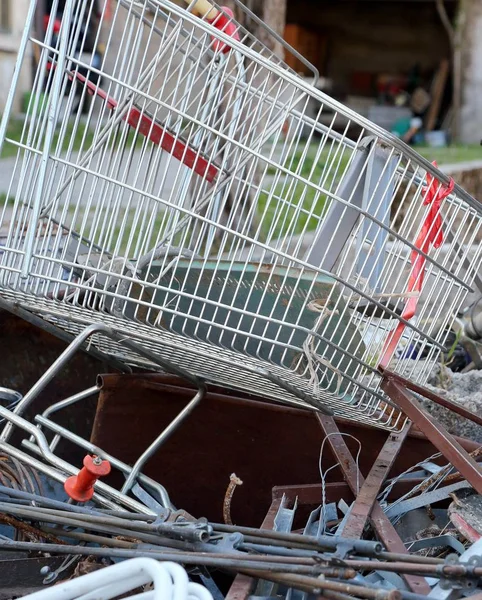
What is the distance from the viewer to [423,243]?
7.07 ft

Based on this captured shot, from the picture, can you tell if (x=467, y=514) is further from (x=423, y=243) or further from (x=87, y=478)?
(x=87, y=478)

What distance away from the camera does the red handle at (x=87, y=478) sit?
5.99 feet

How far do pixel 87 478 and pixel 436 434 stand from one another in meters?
0.81

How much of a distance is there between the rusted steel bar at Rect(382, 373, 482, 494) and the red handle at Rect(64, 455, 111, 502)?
2.38ft

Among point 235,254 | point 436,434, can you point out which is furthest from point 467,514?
point 235,254

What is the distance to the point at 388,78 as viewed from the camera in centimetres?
1675

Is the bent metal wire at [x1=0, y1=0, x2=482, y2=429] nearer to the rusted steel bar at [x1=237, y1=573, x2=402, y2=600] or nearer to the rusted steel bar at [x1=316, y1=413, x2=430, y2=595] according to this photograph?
the rusted steel bar at [x1=316, y1=413, x2=430, y2=595]

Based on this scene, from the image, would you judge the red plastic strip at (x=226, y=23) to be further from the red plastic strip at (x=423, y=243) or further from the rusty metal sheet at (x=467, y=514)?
the rusty metal sheet at (x=467, y=514)

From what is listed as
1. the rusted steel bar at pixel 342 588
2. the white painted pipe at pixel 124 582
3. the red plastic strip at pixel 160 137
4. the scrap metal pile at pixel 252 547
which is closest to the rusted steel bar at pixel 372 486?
the scrap metal pile at pixel 252 547

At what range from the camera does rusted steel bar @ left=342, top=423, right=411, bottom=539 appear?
188 centimetres

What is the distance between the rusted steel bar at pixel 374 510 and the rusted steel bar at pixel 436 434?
20cm

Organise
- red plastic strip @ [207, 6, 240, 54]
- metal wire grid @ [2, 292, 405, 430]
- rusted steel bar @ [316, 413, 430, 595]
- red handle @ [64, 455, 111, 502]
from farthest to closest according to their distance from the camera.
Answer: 1. red plastic strip @ [207, 6, 240, 54]
2. metal wire grid @ [2, 292, 405, 430]
3. red handle @ [64, 455, 111, 502]
4. rusted steel bar @ [316, 413, 430, 595]

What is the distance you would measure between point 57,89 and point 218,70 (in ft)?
1.66

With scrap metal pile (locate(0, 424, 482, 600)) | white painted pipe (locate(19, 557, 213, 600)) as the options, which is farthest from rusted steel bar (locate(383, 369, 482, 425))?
white painted pipe (locate(19, 557, 213, 600))
